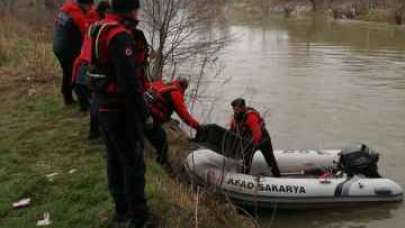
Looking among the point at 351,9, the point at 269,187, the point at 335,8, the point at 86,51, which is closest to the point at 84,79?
the point at 86,51

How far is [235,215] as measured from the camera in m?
6.09

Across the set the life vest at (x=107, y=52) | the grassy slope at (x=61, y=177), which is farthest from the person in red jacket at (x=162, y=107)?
the life vest at (x=107, y=52)

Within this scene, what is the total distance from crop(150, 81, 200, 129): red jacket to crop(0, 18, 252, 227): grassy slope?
0.57 meters

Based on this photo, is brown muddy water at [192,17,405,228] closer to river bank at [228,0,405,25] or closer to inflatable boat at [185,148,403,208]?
inflatable boat at [185,148,403,208]

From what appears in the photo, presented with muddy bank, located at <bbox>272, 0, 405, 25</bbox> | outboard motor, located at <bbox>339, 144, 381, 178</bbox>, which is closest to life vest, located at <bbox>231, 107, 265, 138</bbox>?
outboard motor, located at <bbox>339, 144, 381, 178</bbox>

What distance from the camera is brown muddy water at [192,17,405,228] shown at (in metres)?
8.86

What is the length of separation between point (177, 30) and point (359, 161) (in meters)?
4.56

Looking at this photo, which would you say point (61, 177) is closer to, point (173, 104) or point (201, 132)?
point (173, 104)

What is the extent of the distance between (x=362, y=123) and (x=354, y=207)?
17.8 ft

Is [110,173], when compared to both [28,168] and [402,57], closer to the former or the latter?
[28,168]

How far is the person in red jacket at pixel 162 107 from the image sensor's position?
7.36 meters

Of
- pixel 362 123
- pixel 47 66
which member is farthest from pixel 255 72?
pixel 47 66

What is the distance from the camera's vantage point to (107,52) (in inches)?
177

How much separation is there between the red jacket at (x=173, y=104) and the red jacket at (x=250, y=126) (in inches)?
41.0
